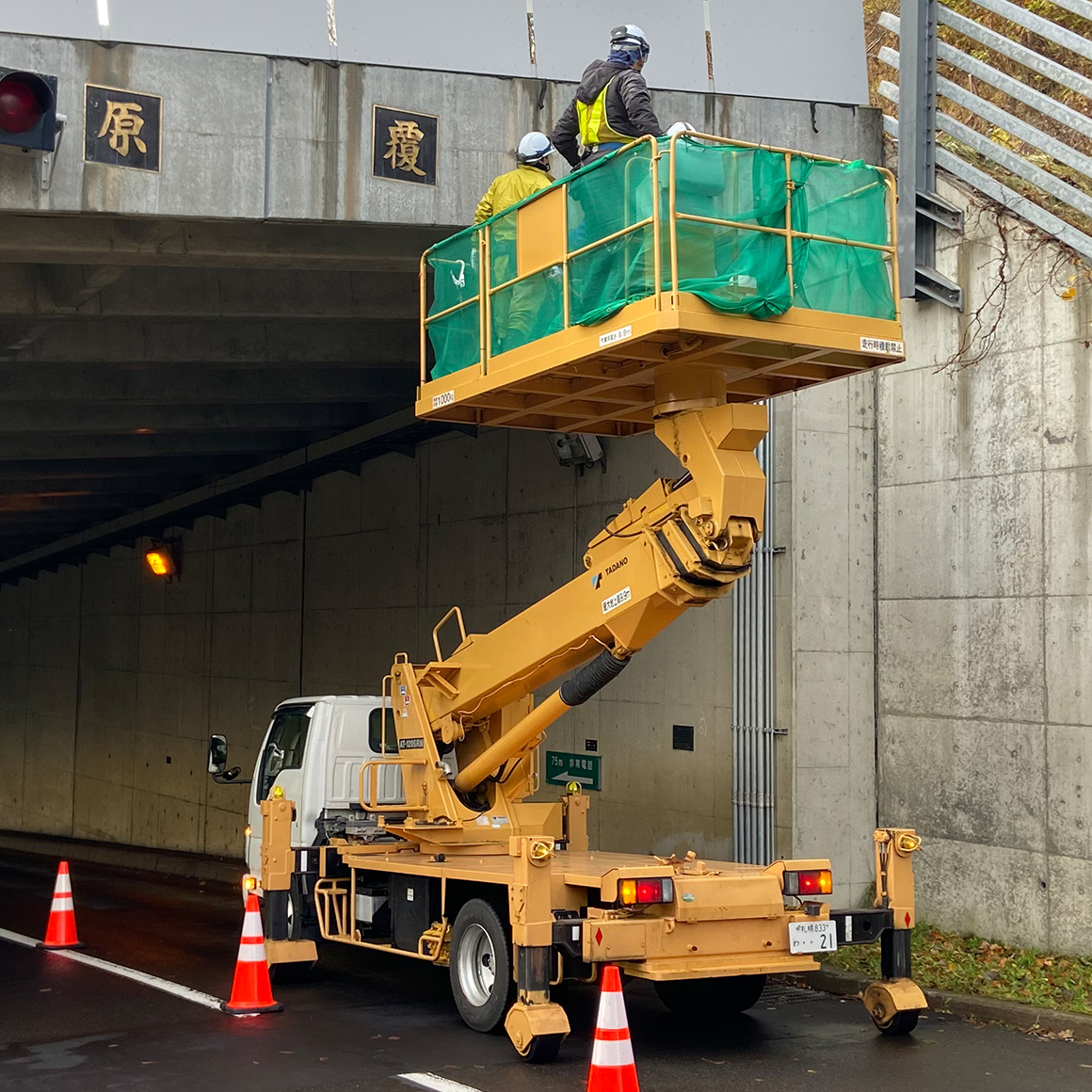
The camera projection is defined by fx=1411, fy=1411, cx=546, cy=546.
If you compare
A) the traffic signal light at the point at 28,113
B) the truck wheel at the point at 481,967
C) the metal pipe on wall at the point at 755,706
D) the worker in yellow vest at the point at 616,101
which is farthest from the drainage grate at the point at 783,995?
the traffic signal light at the point at 28,113

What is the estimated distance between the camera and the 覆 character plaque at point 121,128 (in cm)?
1005

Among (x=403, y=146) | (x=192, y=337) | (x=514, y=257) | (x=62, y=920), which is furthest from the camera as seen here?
(x=192, y=337)

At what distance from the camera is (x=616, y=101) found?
9.26m

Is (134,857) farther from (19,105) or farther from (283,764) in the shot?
(19,105)

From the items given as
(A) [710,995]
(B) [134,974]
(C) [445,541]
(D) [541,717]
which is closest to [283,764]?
(B) [134,974]

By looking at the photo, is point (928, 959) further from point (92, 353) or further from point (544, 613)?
point (92, 353)

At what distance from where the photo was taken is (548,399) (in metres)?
9.67

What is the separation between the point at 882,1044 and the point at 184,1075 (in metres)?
4.29

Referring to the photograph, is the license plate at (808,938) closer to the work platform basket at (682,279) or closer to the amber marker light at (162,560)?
the work platform basket at (682,279)

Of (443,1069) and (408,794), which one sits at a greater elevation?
(408,794)

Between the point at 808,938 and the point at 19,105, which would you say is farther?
the point at 19,105

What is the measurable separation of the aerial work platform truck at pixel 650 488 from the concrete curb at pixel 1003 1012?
777 millimetres

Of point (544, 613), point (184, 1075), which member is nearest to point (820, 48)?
point (544, 613)

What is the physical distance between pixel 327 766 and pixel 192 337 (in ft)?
16.0
